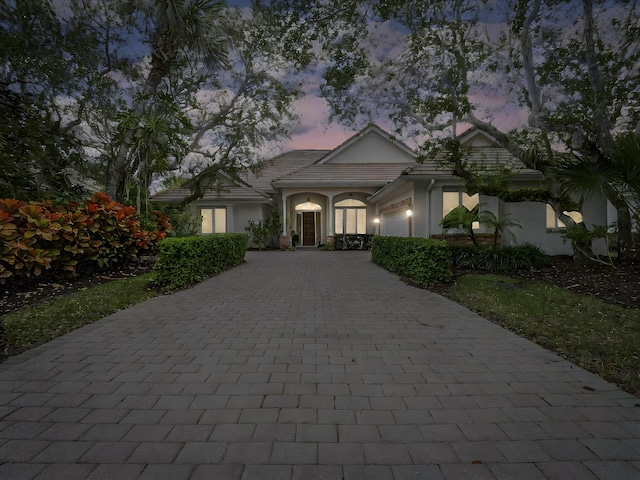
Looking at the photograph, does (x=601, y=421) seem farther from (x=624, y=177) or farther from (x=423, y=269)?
(x=423, y=269)

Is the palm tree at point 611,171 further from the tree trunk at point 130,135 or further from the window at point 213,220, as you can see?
the window at point 213,220

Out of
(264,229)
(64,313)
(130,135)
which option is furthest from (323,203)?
(64,313)

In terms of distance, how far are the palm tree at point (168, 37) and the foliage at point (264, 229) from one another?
341 inches

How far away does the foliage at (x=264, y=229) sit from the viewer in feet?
63.5

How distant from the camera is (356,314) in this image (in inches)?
209

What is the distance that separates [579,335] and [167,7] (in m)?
11.9

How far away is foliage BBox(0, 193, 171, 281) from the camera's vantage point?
601cm

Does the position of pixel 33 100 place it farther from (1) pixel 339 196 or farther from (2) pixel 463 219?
(1) pixel 339 196

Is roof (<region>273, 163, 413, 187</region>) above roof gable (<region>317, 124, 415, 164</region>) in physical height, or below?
below

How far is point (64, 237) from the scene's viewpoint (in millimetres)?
6762

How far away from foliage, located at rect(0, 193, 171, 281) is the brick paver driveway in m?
2.94

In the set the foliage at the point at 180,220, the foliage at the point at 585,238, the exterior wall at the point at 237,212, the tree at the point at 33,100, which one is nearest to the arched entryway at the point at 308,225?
the exterior wall at the point at 237,212

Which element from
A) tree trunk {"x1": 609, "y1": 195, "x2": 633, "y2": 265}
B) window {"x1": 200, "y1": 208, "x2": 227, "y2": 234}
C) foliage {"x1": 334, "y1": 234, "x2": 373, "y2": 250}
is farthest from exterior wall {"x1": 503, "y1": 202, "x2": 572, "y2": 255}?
window {"x1": 200, "y1": 208, "x2": 227, "y2": 234}

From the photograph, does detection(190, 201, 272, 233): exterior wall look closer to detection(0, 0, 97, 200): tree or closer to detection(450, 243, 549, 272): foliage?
detection(0, 0, 97, 200): tree
